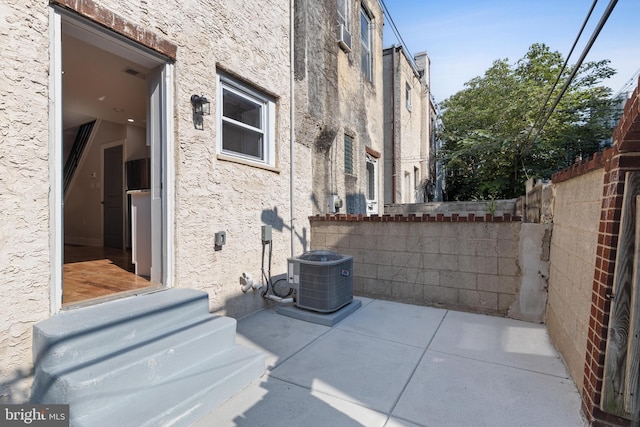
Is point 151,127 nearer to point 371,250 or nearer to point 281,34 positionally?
point 281,34

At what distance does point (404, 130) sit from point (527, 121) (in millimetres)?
5217

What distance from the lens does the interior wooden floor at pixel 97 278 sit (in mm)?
2865

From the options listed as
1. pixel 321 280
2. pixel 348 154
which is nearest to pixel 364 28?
pixel 348 154

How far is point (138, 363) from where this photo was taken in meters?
2.15

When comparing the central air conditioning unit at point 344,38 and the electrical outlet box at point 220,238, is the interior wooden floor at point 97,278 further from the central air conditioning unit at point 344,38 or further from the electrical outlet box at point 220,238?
the central air conditioning unit at point 344,38

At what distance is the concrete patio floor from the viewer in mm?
2213

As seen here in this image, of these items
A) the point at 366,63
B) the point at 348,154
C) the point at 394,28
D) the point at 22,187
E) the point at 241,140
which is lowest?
the point at 22,187

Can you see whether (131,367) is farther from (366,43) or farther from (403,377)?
(366,43)

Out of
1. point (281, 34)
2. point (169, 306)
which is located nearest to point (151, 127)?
point (169, 306)

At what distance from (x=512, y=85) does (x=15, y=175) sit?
1749 cm

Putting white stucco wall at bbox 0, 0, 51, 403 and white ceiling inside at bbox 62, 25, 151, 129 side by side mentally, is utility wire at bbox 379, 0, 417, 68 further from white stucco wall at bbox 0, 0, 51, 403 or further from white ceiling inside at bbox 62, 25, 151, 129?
white stucco wall at bbox 0, 0, 51, 403

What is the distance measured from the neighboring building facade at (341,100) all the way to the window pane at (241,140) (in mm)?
916

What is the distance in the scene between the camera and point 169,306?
107 inches

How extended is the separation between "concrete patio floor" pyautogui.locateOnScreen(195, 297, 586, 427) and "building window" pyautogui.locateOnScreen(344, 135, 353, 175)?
4.16 metres
